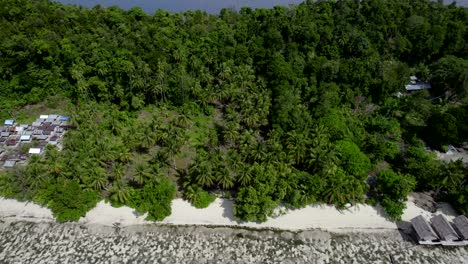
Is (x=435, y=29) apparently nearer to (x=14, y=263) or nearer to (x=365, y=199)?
(x=365, y=199)

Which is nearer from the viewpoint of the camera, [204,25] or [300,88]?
[300,88]

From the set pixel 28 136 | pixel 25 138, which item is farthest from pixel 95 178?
pixel 25 138

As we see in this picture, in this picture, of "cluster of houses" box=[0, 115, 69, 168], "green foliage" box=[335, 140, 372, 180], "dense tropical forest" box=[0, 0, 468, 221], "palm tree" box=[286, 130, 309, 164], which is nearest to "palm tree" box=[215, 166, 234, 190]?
"dense tropical forest" box=[0, 0, 468, 221]

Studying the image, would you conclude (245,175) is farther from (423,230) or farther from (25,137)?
(25,137)

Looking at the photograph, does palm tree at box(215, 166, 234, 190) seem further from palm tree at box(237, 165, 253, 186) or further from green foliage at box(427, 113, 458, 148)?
green foliage at box(427, 113, 458, 148)

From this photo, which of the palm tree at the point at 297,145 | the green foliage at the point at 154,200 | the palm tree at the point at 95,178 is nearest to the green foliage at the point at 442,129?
the palm tree at the point at 297,145

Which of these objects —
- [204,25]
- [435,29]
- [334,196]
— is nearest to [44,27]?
[204,25]
